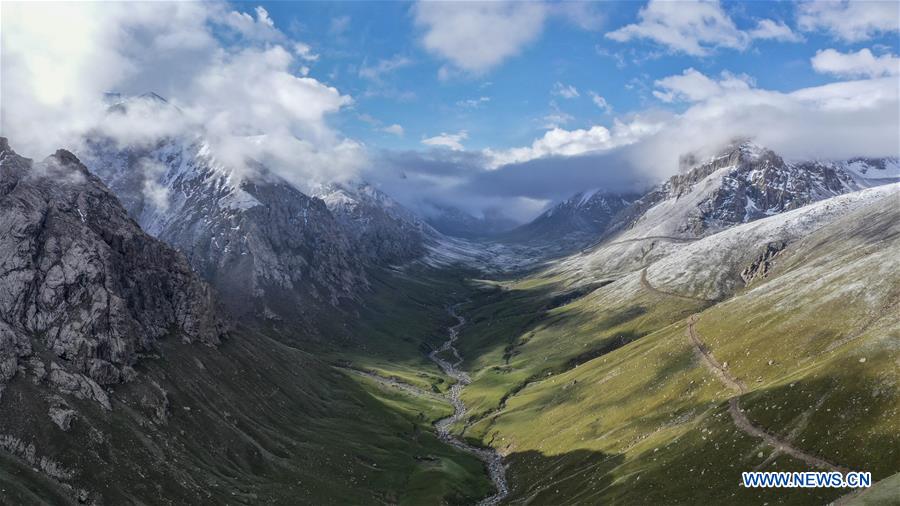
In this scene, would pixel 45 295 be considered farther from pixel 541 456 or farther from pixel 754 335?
pixel 754 335

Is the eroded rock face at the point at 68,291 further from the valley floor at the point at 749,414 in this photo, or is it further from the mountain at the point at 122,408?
the valley floor at the point at 749,414

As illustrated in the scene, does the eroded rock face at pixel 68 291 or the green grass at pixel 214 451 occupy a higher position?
the eroded rock face at pixel 68 291

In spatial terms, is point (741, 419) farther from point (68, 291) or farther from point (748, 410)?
point (68, 291)

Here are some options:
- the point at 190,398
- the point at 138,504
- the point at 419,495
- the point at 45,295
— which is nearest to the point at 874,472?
the point at 419,495

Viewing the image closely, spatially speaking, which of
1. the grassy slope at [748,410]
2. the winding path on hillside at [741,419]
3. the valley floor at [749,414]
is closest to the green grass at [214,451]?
the valley floor at [749,414]

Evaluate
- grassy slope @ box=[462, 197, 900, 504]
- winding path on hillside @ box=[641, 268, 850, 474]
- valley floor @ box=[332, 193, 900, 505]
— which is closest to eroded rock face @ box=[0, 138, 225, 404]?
valley floor @ box=[332, 193, 900, 505]

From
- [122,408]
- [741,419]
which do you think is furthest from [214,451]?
[741,419]
